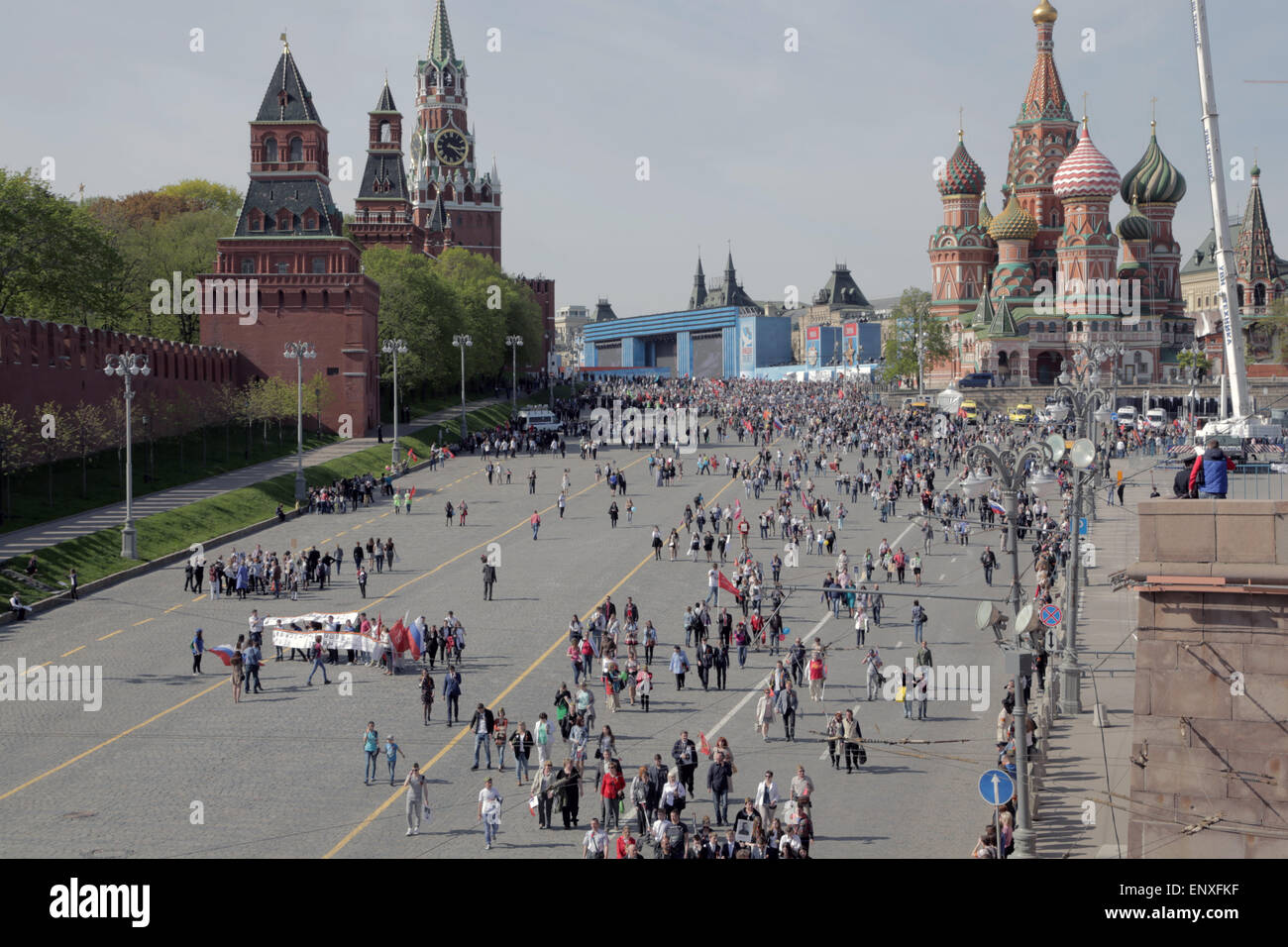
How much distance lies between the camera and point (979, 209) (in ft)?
410

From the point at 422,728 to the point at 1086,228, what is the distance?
9696cm

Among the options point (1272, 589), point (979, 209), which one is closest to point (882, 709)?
point (1272, 589)

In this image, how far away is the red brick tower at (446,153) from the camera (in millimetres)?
140125

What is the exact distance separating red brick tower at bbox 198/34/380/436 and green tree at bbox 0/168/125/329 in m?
9.73

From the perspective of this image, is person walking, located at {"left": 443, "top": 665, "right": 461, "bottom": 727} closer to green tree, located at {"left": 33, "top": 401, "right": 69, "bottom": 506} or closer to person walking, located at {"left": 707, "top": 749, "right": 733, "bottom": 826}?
person walking, located at {"left": 707, "top": 749, "right": 733, "bottom": 826}

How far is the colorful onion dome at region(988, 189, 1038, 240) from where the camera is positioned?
116 m

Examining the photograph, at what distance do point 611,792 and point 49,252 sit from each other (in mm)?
49582

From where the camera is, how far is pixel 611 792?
19203mm

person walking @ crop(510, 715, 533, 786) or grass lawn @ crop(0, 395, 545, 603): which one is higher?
grass lawn @ crop(0, 395, 545, 603)

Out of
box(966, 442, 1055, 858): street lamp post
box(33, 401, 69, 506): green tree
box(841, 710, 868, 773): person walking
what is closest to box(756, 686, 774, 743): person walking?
box(841, 710, 868, 773): person walking

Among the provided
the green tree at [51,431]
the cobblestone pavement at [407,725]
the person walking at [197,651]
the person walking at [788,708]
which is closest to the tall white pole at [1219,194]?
the cobblestone pavement at [407,725]
